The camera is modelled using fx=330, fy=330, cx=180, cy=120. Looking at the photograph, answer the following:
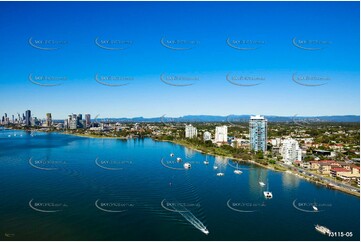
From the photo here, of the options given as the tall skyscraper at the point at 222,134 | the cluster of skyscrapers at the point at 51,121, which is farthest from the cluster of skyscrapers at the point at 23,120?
the tall skyscraper at the point at 222,134

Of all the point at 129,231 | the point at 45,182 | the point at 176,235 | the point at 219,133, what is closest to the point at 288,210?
the point at 176,235

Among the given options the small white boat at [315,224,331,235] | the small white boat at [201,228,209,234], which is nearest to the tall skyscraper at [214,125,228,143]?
the small white boat at [315,224,331,235]

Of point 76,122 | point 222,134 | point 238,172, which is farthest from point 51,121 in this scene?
point 238,172

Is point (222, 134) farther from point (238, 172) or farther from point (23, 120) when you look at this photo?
point (23, 120)

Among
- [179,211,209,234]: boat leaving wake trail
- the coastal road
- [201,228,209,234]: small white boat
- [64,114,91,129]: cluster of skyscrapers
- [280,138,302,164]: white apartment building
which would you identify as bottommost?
[201,228,209,234]: small white boat

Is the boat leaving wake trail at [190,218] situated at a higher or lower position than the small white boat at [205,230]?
higher

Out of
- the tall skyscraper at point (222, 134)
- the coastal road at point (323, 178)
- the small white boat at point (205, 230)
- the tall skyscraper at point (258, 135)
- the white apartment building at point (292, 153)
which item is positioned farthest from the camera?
the tall skyscraper at point (222, 134)

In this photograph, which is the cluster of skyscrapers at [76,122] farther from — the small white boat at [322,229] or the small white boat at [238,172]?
the small white boat at [322,229]

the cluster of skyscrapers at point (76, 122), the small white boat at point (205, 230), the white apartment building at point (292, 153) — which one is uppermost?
the cluster of skyscrapers at point (76, 122)

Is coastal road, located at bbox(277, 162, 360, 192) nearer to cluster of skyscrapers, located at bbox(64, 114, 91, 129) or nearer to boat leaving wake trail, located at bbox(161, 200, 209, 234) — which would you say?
boat leaving wake trail, located at bbox(161, 200, 209, 234)

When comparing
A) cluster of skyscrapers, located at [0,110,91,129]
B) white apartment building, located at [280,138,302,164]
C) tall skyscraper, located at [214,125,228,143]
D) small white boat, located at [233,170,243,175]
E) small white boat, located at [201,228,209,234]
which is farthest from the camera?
cluster of skyscrapers, located at [0,110,91,129]
